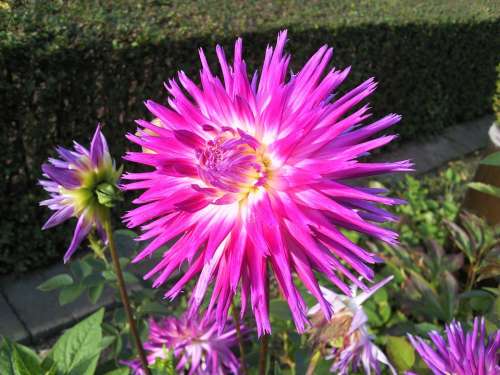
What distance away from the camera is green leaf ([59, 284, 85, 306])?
49.8 inches

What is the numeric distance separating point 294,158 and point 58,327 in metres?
2.09

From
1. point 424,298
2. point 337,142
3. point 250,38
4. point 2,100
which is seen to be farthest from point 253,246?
point 250,38

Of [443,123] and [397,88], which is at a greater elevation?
[397,88]

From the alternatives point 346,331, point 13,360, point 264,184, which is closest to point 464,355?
point 346,331

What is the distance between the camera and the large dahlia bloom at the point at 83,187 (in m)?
0.90

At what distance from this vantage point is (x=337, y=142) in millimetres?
663

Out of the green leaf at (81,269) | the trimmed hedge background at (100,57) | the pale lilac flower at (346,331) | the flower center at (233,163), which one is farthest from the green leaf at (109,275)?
the trimmed hedge background at (100,57)

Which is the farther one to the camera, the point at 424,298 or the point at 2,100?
the point at 2,100

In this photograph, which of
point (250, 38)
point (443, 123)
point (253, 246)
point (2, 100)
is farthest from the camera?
point (443, 123)

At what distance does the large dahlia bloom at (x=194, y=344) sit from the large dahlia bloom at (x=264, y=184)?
2.13 feet

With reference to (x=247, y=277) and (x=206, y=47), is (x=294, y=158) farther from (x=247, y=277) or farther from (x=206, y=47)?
(x=206, y=47)

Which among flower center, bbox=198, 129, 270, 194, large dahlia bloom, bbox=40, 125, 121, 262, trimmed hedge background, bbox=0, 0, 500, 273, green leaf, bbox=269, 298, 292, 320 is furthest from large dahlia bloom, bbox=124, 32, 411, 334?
trimmed hedge background, bbox=0, 0, 500, 273

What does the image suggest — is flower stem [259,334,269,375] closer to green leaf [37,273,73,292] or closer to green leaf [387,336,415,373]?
green leaf [387,336,415,373]

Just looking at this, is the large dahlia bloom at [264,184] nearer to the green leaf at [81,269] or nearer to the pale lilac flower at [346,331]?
the pale lilac flower at [346,331]
